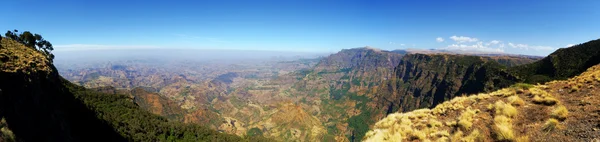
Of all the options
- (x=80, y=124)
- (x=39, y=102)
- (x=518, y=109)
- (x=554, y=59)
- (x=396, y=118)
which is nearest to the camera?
(x=518, y=109)

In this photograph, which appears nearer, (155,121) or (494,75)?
(155,121)

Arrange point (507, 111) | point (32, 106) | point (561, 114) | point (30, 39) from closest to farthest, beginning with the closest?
point (561, 114), point (507, 111), point (32, 106), point (30, 39)

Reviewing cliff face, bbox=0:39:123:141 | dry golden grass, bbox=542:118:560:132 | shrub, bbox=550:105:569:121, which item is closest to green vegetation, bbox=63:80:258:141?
cliff face, bbox=0:39:123:141

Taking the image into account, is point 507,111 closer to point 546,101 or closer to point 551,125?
point 551,125

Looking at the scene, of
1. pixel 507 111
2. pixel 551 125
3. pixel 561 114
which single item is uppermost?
pixel 561 114

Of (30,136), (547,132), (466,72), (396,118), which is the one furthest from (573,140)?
(466,72)

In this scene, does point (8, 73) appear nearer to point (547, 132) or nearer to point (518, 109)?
point (547, 132)

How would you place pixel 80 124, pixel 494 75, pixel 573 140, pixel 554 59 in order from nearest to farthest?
pixel 573 140, pixel 80 124, pixel 554 59, pixel 494 75

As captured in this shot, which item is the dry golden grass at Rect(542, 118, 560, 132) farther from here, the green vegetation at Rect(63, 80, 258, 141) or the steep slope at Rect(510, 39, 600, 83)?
the steep slope at Rect(510, 39, 600, 83)

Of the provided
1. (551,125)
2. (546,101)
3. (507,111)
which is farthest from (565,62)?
(551,125)
